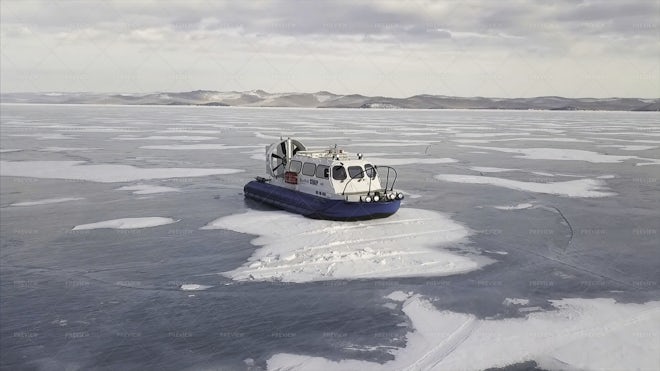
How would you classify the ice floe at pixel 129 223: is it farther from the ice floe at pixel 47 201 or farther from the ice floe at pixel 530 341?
the ice floe at pixel 530 341

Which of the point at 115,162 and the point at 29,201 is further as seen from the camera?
the point at 115,162

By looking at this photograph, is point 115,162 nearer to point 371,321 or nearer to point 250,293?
point 250,293

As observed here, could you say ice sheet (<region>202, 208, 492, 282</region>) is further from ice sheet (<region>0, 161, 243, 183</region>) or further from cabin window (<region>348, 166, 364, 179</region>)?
ice sheet (<region>0, 161, 243, 183</region>)

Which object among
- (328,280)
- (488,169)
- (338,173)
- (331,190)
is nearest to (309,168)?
(338,173)

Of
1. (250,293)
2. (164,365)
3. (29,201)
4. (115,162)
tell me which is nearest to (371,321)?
(250,293)

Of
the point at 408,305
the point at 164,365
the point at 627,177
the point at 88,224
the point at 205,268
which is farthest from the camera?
the point at 627,177

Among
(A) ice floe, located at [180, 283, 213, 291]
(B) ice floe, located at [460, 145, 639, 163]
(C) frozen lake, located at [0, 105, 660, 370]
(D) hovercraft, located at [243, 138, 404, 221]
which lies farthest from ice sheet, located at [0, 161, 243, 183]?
(B) ice floe, located at [460, 145, 639, 163]

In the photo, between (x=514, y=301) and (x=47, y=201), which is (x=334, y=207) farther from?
(x=47, y=201)
